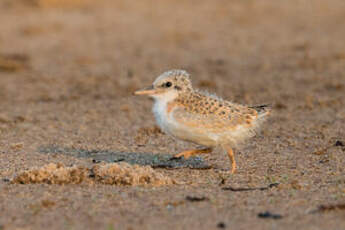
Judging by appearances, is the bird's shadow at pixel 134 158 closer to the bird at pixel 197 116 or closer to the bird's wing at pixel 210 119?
the bird at pixel 197 116

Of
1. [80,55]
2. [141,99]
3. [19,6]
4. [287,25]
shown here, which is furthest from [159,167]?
[19,6]

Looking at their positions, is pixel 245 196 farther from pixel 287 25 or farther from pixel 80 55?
pixel 287 25

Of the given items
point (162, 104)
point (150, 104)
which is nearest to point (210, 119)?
point (162, 104)

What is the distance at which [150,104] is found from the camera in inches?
408

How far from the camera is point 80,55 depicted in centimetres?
1431

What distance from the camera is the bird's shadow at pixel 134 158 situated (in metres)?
6.95

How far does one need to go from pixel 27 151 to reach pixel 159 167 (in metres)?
1.50

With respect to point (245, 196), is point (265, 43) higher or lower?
higher

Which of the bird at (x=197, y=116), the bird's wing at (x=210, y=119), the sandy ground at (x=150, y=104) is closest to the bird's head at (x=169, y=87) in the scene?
the bird at (x=197, y=116)

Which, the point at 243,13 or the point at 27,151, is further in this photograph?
the point at 243,13

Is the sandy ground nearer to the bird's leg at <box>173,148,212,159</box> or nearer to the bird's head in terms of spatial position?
the bird's leg at <box>173,148,212,159</box>

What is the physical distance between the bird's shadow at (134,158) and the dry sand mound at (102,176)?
0.74 meters

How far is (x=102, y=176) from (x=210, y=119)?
1.07 metres

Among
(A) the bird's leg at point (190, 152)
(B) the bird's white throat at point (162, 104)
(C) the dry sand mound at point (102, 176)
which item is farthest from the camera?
(A) the bird's leg at point (190, 152)
